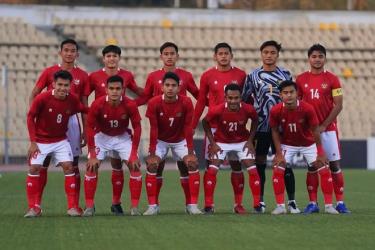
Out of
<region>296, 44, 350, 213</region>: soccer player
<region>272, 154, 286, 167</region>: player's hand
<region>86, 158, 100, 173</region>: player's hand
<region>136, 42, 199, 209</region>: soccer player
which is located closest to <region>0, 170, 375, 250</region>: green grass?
<region>136, 42, 199, 209</region>: soccer player

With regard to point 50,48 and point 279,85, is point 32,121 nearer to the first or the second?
point 279,85

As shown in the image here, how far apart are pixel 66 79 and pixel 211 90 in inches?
81.8

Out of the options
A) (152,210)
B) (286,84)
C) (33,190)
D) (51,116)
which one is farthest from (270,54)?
(33,190)

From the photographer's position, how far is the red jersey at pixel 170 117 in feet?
45.5

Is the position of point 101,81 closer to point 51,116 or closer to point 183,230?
point 51,116

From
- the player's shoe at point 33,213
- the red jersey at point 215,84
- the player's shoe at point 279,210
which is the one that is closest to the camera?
the player's shoe at point 33,213

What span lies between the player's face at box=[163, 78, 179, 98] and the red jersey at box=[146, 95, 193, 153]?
0.51ft

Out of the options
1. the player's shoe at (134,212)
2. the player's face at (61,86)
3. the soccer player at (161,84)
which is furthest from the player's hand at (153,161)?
the player's face at (61,86)

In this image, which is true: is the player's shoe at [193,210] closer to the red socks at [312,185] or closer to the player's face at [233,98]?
the player's face at [233,98]

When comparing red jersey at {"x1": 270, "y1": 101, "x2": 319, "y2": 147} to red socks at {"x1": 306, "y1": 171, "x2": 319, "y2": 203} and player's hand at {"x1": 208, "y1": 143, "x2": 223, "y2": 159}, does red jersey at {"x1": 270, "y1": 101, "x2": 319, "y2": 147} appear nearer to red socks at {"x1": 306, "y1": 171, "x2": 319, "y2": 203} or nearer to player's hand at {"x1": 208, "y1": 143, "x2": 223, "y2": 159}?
red socks at {"x1": 306, "y1": 171, "x2": 319, "y2": 203}

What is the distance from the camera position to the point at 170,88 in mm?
13695

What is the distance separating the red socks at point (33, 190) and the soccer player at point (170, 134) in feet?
4.32

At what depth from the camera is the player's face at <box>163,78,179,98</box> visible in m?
13.7

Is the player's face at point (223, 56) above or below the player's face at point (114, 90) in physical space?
above
